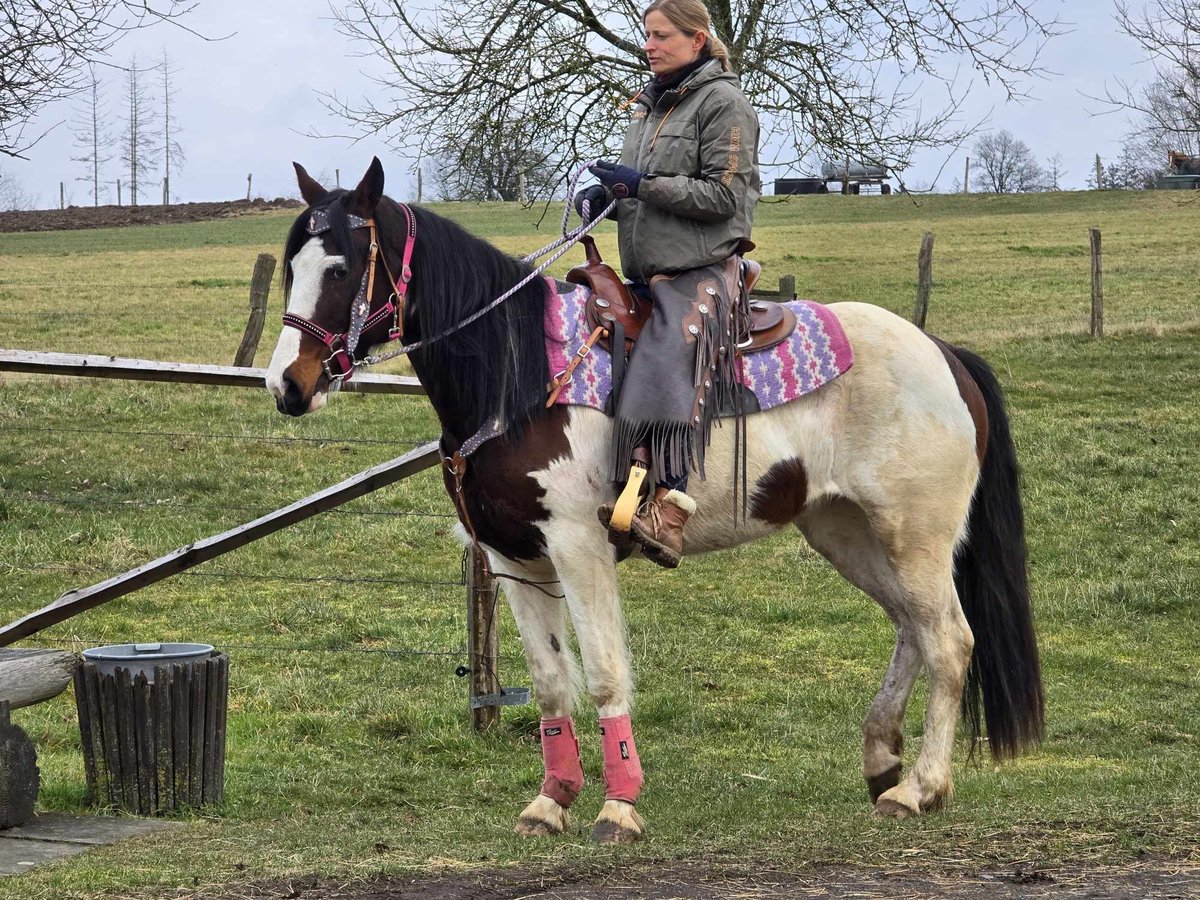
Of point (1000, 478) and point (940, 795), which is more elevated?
point (1000, 478)

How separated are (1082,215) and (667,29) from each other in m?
44.4

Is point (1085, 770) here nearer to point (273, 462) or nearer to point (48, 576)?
point (48, 576)

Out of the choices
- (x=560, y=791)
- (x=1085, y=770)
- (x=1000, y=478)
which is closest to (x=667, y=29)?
(x=1000, y=478)

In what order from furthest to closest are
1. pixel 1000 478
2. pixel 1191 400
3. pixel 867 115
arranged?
pixel 1191 400 < pixel 867 115 < pixel 1000 478

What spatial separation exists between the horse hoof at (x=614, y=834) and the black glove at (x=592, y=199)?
2.24 meters

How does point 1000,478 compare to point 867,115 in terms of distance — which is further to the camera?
point 867,115

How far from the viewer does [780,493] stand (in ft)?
18.0

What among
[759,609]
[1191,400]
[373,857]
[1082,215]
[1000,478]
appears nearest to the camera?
[373,857]

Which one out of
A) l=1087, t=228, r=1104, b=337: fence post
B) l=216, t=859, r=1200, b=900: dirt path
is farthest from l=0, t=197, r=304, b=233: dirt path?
l=216, t=859, r=1200, b=900: dirt path

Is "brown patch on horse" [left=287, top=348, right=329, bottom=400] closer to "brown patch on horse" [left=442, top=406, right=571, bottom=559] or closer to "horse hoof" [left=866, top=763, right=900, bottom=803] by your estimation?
"brown patch on horse" [left=442, top=406, right=571, bottom=559]

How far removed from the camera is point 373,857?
471 centimetres

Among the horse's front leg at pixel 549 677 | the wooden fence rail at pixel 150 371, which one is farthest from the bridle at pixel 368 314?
the wooden fence rail at pixel 150 371

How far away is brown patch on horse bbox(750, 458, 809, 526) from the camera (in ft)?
17.8

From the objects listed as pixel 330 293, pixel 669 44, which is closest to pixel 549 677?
pixel 330 293
